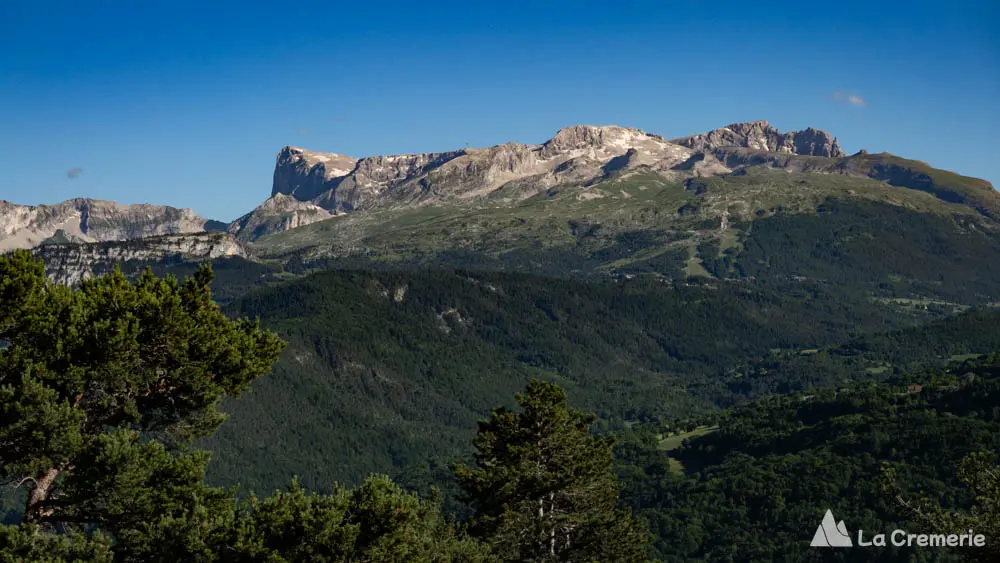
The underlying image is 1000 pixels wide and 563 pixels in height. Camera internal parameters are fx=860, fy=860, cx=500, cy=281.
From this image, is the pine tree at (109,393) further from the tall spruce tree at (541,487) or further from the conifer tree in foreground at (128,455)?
the tall spruce tree at (541,487)

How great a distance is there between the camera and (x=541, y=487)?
196 ft

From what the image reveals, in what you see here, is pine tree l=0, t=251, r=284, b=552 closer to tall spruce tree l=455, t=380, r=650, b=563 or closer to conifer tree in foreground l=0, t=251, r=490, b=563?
conifer tree in foreground l=0, t=251, r=490, b=563

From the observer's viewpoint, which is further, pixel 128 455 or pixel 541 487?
pixel 541 487

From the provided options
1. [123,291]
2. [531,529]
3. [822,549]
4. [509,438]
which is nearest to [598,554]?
[531,529]

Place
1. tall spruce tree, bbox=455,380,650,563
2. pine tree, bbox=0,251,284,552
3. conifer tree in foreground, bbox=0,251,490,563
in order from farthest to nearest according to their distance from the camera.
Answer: tall spruce tree, bbox=455,380,650,563, pine tree, bbox=0,251,284,552, conifer tree in foreground, bbox=0,251,490,563

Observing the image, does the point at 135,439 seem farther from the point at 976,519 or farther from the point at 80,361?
the point at 976,519

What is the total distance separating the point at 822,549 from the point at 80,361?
187577mm

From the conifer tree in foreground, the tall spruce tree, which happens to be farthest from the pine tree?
the tall spruce tree

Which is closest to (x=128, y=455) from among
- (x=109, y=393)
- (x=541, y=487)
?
(x=109, y=393)

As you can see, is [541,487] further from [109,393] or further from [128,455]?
[109,393]

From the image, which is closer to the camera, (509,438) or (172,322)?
(172,322)

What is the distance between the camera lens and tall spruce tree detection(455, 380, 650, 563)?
198 ft

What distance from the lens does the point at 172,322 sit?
4678 centimetres

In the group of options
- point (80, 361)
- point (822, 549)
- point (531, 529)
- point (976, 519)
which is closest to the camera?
point (976, 519)
